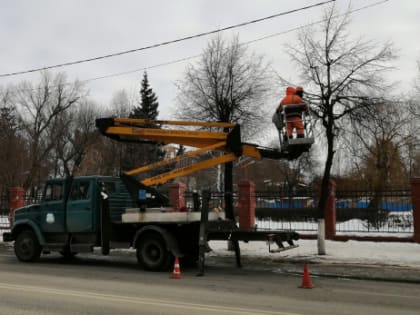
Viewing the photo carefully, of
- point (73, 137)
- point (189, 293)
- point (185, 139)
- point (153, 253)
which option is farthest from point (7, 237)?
point (73, 137)

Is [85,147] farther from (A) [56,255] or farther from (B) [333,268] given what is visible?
(B) [333,268]

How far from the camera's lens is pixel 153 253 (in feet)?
40.4

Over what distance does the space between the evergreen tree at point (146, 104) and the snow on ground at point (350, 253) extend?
30.8 meters

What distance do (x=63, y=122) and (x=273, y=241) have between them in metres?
44.4

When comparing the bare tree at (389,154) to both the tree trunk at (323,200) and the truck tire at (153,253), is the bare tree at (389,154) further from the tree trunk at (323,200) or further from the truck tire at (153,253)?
the truck tire at (153,253)

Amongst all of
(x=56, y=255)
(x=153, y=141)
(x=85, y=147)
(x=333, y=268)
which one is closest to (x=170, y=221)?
(x=153, y=141)

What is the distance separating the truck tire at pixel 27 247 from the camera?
1399cm

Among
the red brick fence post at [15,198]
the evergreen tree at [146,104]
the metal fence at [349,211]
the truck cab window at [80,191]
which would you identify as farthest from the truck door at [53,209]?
the evergreen tree at [146,104]

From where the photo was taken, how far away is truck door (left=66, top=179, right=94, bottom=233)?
13.3m

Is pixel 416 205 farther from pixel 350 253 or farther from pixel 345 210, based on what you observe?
pixel 345 210

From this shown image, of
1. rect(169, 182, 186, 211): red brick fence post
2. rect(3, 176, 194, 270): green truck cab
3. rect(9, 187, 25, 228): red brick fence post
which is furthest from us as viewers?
rect(9, 187, 25, 228): red brick fence post

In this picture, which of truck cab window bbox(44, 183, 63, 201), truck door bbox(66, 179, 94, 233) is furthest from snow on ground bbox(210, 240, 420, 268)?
truck cab window bbox(44, 183, 63, 201)

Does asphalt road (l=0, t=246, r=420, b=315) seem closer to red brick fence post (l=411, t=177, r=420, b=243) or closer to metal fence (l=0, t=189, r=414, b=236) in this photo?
red brick fence post (l=411, t=177, r=420, b=243)

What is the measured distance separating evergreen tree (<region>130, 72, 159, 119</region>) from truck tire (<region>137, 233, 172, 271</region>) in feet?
112
